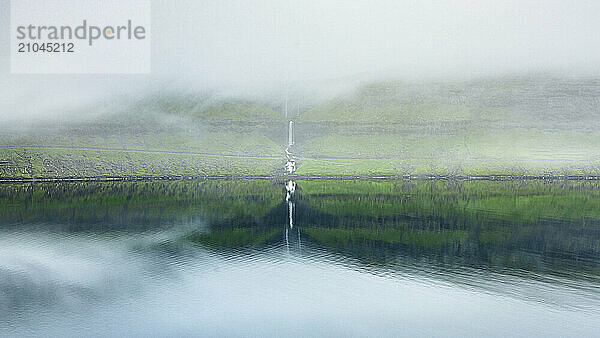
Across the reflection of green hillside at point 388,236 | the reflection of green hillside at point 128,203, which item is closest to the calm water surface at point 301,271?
the reflection of green hillside at point 388,236

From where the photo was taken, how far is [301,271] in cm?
3769

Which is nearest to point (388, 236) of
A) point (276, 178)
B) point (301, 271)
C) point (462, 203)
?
point (301, 271)

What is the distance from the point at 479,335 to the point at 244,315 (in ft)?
35.4

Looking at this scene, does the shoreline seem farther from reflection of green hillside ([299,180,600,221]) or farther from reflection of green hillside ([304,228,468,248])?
reflection of green hillside ([304,228,468,248])

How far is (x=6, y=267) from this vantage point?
127 ft

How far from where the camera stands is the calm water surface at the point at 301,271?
27.2 meters

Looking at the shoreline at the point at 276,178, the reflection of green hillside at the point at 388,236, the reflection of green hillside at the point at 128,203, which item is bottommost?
the shoreline at the point at 276,178

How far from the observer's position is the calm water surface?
27250 mm

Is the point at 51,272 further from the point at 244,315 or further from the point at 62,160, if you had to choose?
the point at 62,160

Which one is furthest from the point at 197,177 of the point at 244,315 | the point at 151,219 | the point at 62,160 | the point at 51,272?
the point at 244,315

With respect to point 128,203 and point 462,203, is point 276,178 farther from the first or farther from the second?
point 462,203

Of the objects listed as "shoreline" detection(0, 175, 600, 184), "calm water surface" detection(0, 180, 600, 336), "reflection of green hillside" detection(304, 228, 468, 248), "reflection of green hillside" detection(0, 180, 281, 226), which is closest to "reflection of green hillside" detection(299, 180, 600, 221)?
"calm water surface" detection(0, 180, 600, 336)

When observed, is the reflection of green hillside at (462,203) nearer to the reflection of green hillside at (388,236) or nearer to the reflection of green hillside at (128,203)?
the reflection of green hillside at (128,203)

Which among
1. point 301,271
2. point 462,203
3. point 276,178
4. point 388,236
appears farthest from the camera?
point 276,178
